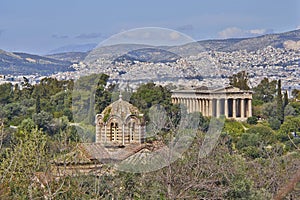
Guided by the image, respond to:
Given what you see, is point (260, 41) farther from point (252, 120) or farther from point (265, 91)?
point (252, 120)

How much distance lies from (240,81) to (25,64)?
4017 centimetres

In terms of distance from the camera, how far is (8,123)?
1193 inches

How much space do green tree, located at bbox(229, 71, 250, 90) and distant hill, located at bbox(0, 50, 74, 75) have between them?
884 inches

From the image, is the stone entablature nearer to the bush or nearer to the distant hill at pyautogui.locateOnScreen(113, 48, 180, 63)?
the bush

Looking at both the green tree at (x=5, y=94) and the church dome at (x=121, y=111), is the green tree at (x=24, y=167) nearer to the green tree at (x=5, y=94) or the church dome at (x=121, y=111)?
the church dome at (x=121, y=111)

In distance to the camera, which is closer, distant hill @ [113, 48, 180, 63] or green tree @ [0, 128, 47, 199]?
green tree @ [0, 128, 47, 199]

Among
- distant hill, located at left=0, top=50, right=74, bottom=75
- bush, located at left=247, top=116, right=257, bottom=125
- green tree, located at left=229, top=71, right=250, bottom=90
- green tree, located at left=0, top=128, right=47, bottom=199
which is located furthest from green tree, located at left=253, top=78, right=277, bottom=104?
green tree, located at left=0, top=128, right=47, bottom=199

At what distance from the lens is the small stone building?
13887 millimetres

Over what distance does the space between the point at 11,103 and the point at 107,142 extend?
72.3ft

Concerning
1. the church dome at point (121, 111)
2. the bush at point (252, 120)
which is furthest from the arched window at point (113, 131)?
the bush at point (252, 120)

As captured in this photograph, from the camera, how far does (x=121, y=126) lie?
13898mm

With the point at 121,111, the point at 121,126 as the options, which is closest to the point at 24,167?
the point at 121,126

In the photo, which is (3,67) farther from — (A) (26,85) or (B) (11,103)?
(B) (11,103)

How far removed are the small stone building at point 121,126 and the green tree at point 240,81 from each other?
88.6ft
